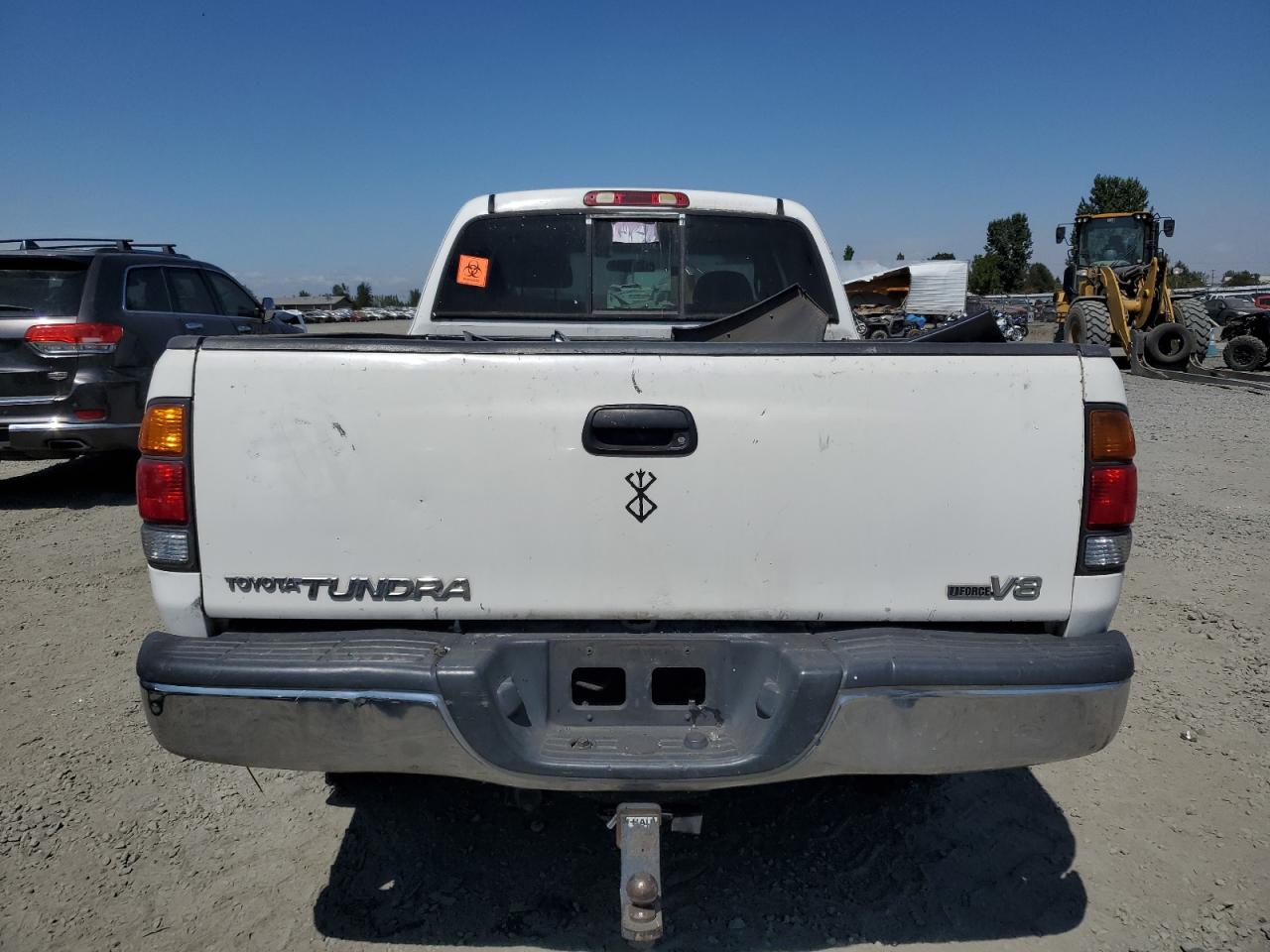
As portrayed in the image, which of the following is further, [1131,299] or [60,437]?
[1131,299]

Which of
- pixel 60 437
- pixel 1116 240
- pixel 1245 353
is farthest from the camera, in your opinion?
pixel 1116 240

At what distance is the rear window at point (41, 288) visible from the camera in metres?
6.56

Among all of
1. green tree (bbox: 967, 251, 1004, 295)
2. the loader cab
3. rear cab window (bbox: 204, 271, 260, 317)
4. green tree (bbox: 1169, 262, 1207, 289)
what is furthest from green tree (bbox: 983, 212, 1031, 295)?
rear cab window (bbox: 204, 271, 260, 317)

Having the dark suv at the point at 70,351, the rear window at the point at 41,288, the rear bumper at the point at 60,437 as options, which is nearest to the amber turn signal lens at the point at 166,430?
the dark suv at the point at 70,351

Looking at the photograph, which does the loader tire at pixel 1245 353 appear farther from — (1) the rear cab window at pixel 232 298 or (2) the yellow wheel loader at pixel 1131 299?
(1) the rear cab window at pixel 232 298

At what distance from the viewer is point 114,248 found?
7230 millimetres

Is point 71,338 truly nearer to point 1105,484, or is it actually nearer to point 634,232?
point 634,232

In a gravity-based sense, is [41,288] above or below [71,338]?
above

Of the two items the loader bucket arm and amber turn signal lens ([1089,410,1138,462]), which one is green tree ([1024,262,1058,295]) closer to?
the loader bucket arm

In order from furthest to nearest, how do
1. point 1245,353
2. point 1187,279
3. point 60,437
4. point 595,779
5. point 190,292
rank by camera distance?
point 1187,279
point 1245,353
point 190,292
point 60,437
point 595,779

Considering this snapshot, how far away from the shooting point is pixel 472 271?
4172mm

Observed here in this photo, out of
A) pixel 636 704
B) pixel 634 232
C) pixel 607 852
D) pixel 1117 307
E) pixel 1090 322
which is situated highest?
pixel 634 232

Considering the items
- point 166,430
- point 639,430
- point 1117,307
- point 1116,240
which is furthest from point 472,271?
point 1116,240

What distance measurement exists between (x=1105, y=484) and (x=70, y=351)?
7.05 m
